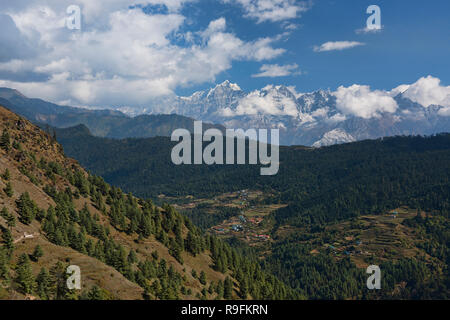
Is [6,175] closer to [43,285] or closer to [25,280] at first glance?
[25,280]

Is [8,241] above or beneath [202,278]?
above

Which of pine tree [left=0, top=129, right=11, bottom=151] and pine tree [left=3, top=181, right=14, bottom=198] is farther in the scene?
pine tree [left=0, top=129, right=11, bottom=151]

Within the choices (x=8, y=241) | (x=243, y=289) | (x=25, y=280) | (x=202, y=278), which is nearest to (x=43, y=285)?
(x=25, y=280)

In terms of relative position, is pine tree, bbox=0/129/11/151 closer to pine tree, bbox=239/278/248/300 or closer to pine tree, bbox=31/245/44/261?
pine tree, bbox=31/245/44/261

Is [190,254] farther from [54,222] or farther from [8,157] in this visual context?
[8,157]

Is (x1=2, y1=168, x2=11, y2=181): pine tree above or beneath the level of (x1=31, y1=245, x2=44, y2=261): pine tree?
above

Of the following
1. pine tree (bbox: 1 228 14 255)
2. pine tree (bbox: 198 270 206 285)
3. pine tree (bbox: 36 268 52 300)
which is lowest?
pine tree (bbox: 198 270 206 285)

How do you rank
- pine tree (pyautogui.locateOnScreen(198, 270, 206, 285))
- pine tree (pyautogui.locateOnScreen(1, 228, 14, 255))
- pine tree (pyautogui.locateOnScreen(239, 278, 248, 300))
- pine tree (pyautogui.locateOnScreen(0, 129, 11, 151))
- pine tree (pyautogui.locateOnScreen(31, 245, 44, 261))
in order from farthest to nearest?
pine tree (pyautogui.locateOnScreen(239, 278, 248, 300)) → pine tree (pyautogui.locateOnScreen(0, 129, 11, 151)) → pine tree (pyautogui.locateOnScreen(198, 270, 206, 285)) → pine tree (pyautogui.locateOnScreen(31, 245, 44, 261)) → pine tree (pyautogui.locateOnScreen(1, 228, 14, 255))

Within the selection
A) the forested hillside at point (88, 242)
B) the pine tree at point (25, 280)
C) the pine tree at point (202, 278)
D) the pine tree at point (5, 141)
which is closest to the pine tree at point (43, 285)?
the forested hillside at point (88, 242)

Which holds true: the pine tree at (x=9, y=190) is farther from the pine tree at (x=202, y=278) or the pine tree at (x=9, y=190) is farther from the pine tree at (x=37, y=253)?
the pine tree at (x=202, y=278)

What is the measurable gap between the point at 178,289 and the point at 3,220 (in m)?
49.6

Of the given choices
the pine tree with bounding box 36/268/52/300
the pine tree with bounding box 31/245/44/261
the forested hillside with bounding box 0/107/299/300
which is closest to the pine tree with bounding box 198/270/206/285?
the forested hillside with bounding box 0/107/299/300
